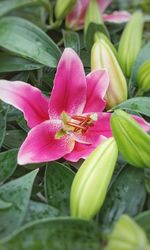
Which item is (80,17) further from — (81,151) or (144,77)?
(81,151)

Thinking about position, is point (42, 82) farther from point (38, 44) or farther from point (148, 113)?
point (148, 113)

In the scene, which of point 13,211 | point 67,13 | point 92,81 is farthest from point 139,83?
point 13,211

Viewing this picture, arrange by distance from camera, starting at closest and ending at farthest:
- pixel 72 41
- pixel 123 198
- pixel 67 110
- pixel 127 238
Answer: pixel 127 238 → pixel 123 198 → pixel 67 110 → pixel 72 41

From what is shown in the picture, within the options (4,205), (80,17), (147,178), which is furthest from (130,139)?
(80,17)

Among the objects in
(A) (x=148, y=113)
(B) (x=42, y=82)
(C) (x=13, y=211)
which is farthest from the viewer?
(B) (x=42, y=82)

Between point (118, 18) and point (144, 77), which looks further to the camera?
point (118, 18)

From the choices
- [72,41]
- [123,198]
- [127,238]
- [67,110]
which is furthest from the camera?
[72,41]

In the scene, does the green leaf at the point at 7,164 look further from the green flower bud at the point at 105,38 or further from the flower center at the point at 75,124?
the green flower bud at the point at 105,38
